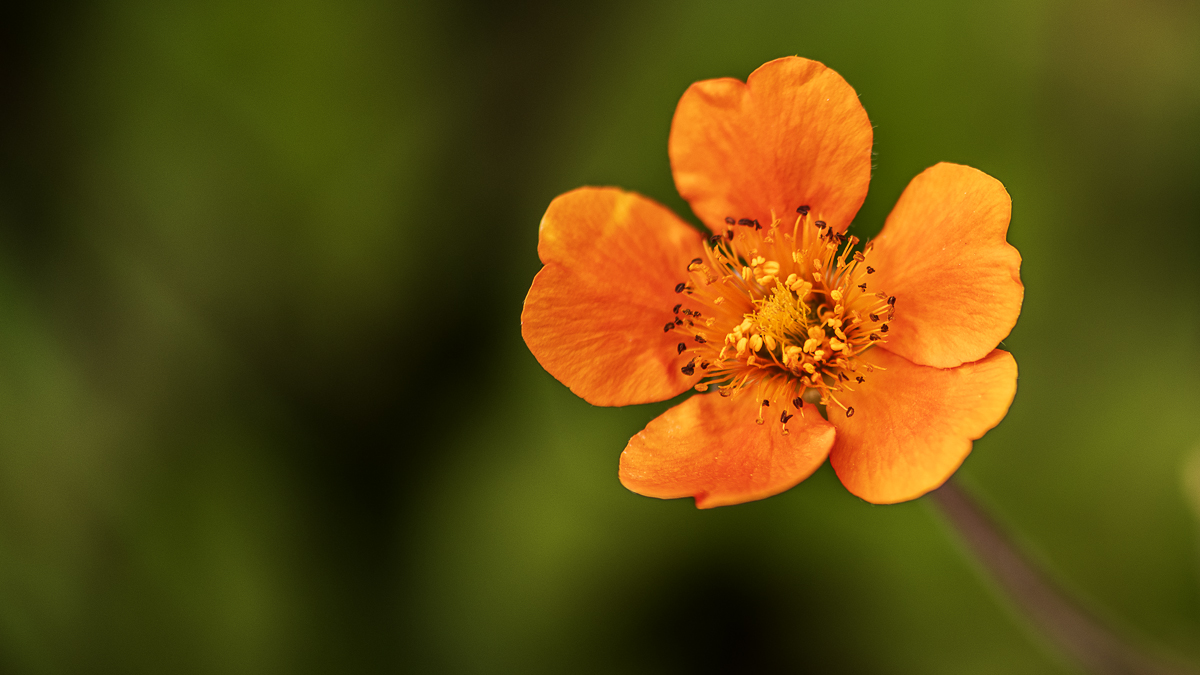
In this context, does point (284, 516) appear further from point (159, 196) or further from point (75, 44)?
point (75, 44)

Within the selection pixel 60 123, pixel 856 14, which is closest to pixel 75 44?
pixel 60 123

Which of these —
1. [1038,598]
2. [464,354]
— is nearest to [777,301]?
[1038,598]

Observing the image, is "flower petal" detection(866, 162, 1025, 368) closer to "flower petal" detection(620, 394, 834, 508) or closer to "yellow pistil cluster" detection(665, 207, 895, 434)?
"yellow pistil cluster" detection(665, 207, 895, 434)

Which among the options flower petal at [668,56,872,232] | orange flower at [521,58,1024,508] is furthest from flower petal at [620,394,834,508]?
flower petal at [668,56,872,232]

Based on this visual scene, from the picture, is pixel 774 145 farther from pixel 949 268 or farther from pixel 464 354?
pixel 464 354

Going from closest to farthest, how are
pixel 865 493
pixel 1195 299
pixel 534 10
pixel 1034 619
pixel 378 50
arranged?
pixel 865 493, pixel 1034 619, pixel 1195 299, pixel 378 50, pixel 534 10

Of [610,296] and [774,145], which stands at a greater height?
[774,145]
